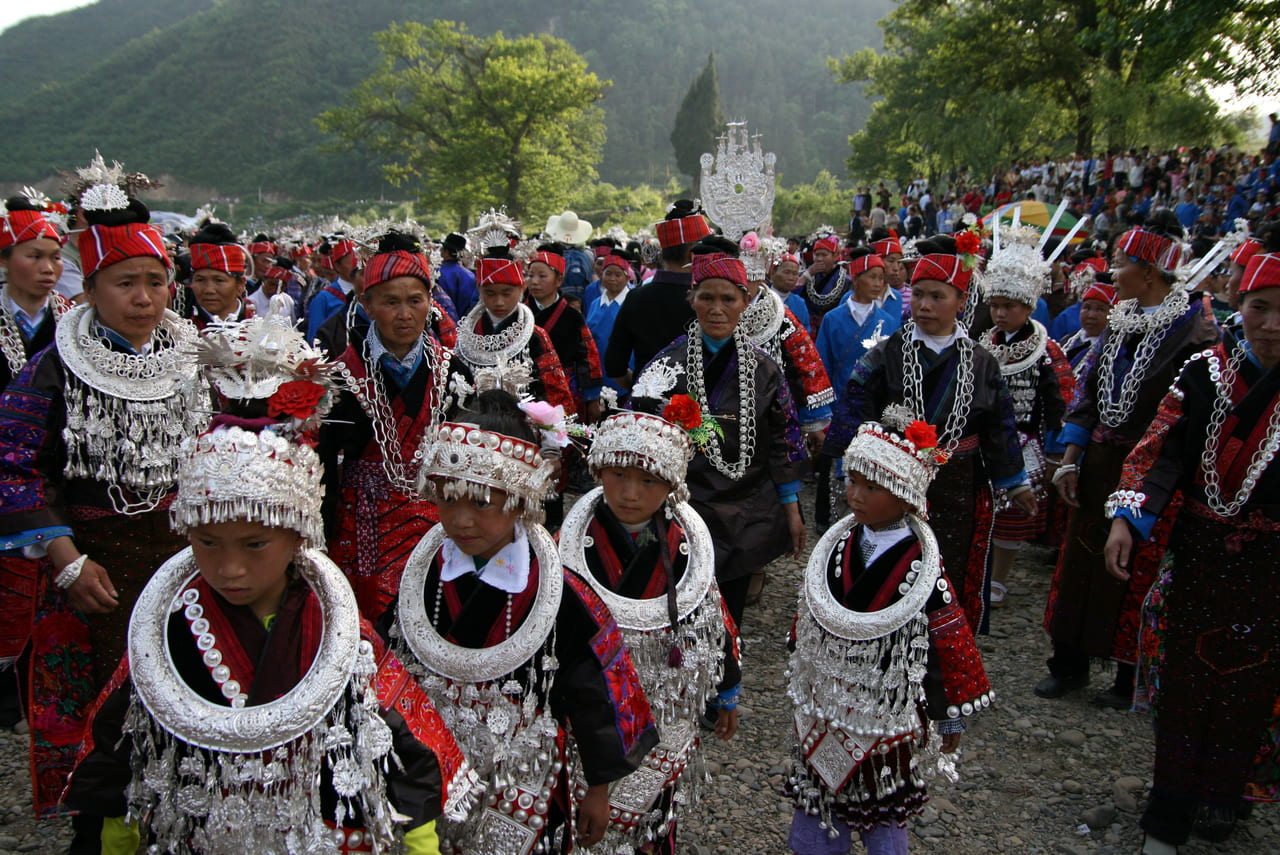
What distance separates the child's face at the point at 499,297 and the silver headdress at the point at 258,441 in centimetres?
376

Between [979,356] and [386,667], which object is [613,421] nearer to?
[386,667]

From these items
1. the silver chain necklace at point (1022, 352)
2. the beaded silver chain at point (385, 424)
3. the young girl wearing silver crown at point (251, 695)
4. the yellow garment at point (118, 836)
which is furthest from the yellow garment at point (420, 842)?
the silver chain necklace at point (1022, 352)

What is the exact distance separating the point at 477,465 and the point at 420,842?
882 millimetres

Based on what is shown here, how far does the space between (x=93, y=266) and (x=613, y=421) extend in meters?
1.93

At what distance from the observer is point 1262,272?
119 inches

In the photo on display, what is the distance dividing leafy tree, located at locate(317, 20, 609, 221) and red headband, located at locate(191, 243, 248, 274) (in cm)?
3232

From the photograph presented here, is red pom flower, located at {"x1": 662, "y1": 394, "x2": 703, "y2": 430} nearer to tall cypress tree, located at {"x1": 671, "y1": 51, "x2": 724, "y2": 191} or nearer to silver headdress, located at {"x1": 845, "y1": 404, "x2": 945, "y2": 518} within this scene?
silver headdress, located at {"x1": 845, "y1": 404, "x2": 945, "y2": 518}

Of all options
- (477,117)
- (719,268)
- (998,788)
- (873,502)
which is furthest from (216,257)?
(477,117)

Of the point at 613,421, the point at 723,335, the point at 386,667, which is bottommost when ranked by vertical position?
the point at 386,667

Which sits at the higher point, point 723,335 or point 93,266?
point 93,266

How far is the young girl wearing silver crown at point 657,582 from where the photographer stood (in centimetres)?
278

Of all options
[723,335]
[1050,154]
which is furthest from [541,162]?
[723,335]

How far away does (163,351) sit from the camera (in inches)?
126

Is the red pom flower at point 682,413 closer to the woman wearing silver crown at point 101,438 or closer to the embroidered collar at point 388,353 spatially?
the embroidered collar at point 388,353
